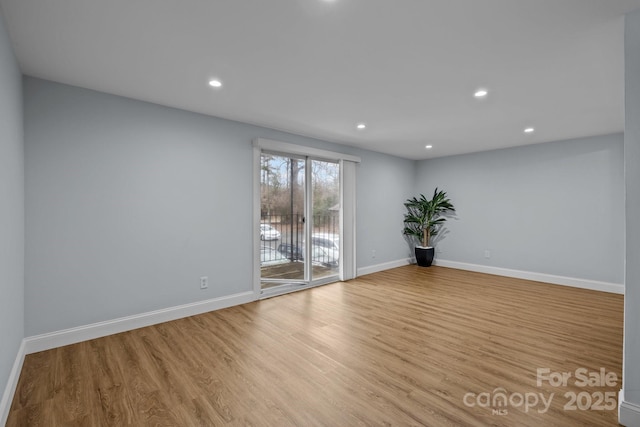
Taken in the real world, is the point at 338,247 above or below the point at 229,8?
below

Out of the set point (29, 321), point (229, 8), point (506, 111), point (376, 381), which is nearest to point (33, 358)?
point (29, 321)

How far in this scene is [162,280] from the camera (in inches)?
125

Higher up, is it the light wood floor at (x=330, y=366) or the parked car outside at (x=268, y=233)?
the parked car outside at (x=268, y=233)

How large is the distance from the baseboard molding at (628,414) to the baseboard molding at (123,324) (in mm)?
3472

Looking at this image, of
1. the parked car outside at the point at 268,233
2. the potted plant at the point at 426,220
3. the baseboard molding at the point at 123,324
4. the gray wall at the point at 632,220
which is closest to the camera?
the gray wall at the point at 632,220

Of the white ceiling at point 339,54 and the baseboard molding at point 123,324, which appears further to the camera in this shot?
the baseboard molding at point 123,324

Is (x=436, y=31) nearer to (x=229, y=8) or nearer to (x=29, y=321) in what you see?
(x=229, y=8)

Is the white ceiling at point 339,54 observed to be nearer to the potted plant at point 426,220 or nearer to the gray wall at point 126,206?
the gray wall at point 126,206

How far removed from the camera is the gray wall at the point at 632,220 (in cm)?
160

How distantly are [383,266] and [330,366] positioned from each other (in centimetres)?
379

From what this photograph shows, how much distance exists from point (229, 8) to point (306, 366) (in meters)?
2.51

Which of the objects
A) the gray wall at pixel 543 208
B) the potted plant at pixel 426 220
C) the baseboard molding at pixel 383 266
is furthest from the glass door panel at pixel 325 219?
the gray wall at pixel 543 208

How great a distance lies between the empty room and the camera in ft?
5.69

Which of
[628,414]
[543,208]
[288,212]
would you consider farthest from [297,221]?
[543,208]
